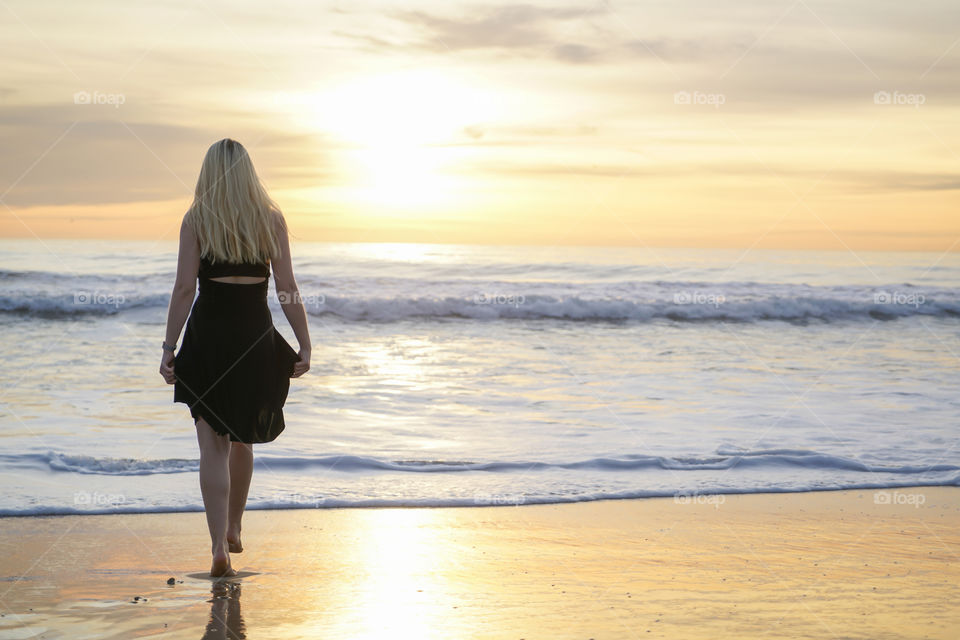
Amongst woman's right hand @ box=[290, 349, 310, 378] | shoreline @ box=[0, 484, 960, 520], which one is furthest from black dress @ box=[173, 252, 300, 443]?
shoreline @ box=[0, 484, 960, 520]

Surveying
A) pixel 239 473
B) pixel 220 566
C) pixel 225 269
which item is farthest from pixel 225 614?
pixel 225 269

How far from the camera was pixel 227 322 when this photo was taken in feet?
11.2

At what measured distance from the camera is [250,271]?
3.43m

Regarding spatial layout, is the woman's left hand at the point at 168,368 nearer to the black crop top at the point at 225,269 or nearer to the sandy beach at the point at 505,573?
the black crop top at the point at 225,269

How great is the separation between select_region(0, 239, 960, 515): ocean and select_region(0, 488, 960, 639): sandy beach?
17.2 inches

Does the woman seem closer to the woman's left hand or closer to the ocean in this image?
the woman's left hand

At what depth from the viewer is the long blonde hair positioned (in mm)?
3312

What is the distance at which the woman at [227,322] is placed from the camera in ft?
10.9

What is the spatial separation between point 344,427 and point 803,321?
1282 cm

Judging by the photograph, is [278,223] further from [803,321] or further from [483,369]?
[803,321]

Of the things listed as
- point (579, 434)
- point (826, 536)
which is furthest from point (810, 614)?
point (579, 434)

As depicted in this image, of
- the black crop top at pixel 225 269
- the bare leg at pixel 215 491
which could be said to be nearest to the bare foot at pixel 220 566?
the bare leg at pixel 215 491

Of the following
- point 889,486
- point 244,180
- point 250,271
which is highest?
point 244,180

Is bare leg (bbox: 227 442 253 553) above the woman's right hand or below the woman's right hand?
below
